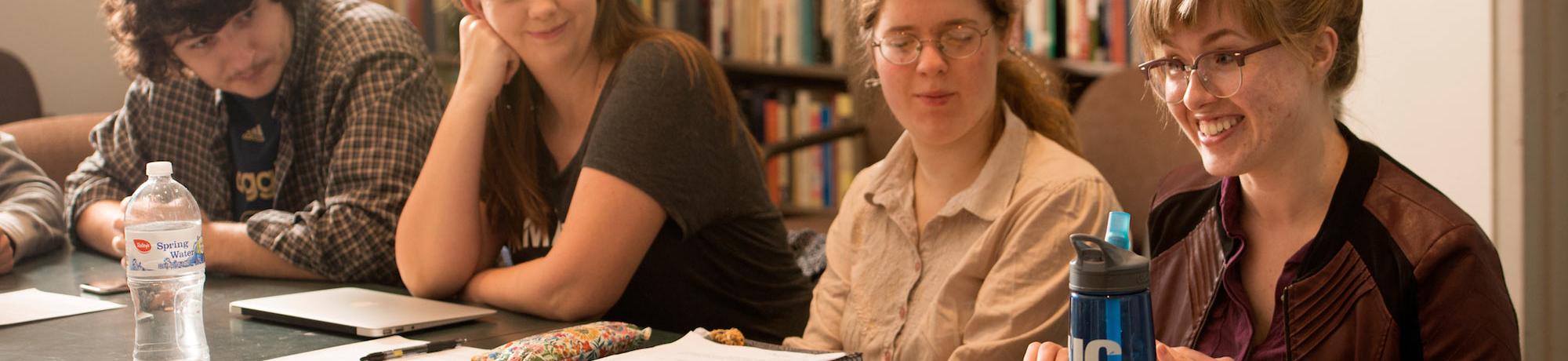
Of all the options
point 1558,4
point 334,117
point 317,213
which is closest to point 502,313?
point 317,213

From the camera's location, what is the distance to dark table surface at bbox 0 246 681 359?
1.37m

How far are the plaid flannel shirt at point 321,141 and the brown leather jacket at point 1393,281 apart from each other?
1241 mm

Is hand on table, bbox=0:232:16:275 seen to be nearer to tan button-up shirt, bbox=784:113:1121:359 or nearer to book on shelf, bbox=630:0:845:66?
tan button-up shirt, bbox=784:113:1121:359

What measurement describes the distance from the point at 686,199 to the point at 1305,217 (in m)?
0.82

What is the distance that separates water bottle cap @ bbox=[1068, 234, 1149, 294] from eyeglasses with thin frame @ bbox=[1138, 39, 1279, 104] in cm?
35

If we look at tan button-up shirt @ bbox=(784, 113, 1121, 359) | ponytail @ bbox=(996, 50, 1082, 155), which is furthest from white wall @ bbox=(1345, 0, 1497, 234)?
tan button-up shirt @ bbox=(784, 113, 1121, 359)

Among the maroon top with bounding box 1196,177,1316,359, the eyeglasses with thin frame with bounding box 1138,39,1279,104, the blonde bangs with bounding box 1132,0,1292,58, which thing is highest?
the blonde bangs with bounding box 1132,0,1292,58

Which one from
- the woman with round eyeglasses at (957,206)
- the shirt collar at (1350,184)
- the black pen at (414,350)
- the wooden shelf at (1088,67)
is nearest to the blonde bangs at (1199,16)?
the shirt collar at (1350,184)

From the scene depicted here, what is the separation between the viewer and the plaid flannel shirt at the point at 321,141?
6.19 feet

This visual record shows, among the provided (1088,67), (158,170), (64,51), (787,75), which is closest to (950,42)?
(158,170)

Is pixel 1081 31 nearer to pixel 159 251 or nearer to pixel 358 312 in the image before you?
pixel 358 312

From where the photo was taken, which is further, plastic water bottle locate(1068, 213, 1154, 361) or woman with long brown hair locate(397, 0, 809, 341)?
woman with long brown hair locate(397, 0, 809, 341)

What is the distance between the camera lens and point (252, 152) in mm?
2178

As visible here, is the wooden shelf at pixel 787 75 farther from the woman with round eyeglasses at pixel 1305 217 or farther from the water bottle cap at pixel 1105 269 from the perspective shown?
the water bottle cap at pixel 1105 269
